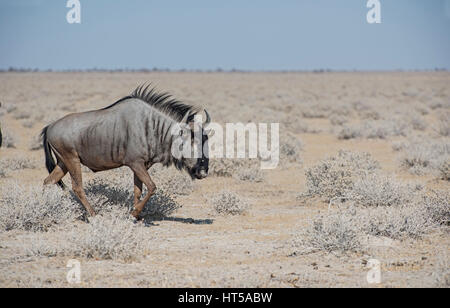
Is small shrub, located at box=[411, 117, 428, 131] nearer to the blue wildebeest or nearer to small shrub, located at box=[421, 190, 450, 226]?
small shrub, located at box=[421, 190, 450, 226]

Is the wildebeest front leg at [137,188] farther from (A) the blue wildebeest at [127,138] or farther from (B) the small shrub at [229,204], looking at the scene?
(B) the small shrub at [229,204]

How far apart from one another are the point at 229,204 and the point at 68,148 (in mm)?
2676

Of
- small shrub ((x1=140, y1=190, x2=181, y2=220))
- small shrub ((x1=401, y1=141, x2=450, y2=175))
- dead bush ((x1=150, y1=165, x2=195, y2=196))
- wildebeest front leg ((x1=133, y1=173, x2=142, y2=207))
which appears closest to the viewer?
wildebeest front leg ((x1=133, y1=173, x2=142, y2=207))

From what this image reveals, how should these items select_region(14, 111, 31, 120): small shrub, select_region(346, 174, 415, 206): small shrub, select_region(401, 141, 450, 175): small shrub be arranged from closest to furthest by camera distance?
1. select_region(346, 174, 415, 206): small shrub
2. select_region(401, 141, 450, 175): small shrub
3. select_region(14, 111, 31, 120): small shrub

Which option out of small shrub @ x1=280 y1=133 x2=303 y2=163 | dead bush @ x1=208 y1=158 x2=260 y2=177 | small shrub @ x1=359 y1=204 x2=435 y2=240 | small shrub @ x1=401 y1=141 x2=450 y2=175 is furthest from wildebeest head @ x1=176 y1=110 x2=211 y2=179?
small shrub @ x1=280 y1=133 x2=303 y2=163

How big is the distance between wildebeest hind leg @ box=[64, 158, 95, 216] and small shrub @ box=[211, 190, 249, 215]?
7.02ft

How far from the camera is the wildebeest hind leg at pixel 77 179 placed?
738 centimetres

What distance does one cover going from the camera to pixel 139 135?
727cm

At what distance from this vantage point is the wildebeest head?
732 cm

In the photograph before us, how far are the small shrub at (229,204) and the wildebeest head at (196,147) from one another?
139cm

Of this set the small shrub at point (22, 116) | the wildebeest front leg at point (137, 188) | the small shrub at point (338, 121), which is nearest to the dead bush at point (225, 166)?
the wildebeest front leg at point (137, 188)
